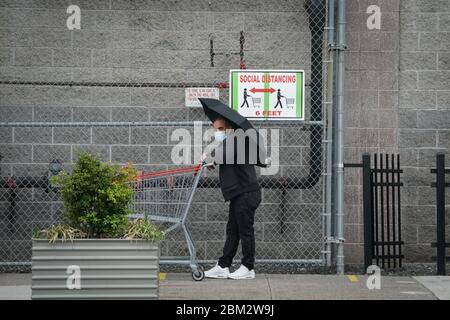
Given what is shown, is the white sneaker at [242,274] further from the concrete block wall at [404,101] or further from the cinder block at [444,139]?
the cinder block at [444,139]

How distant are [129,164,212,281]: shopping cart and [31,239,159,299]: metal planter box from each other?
8.14 ft

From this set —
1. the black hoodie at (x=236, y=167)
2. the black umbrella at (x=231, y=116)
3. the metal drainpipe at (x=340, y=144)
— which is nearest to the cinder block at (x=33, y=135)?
the black umbrella at (x=231, y=116)

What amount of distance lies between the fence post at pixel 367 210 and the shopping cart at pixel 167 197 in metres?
1.96

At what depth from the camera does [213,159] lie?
8.40m

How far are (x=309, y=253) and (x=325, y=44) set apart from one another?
8.65 feet

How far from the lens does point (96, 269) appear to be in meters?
5.81

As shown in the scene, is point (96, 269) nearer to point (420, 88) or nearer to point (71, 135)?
point (71, 135)

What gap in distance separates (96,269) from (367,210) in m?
4.12

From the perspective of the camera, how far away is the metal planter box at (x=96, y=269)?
5816 mm

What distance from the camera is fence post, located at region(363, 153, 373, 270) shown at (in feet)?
29.6
